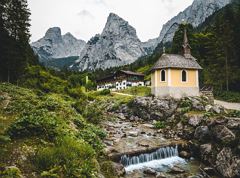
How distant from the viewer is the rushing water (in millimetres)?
22391

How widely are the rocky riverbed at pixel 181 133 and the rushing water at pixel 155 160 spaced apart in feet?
1.46

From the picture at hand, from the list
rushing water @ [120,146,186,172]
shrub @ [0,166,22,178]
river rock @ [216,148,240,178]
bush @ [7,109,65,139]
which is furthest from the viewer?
rushing water @ [120,146,186,172]

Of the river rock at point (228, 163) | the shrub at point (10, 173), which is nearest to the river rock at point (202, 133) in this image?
the river rock at point (228, 163)

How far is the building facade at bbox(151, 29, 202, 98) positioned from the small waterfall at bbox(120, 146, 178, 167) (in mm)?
14030

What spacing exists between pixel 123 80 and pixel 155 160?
2051 inches

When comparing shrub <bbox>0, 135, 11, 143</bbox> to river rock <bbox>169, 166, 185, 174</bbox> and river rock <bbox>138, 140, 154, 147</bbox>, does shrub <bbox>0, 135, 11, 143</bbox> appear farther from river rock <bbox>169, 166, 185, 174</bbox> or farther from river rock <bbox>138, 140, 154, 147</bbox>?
river rock <bbox>138, 140, 154, 147</bbox>

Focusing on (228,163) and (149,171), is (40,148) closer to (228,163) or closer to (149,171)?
(149,171)

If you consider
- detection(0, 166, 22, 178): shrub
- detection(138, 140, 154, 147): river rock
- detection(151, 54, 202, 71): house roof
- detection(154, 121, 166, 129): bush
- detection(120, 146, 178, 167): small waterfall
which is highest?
detection(151, 54, 202, 71): house roof

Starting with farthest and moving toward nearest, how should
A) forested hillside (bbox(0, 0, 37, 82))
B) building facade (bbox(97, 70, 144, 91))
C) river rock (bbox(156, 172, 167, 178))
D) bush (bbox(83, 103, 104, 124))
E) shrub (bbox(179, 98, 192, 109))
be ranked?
building facade (bbox(97, 70, 144, 91)), forested hillside (bbox(0, 0, 37, 82)), shrub (bbox(179, 98, 192, 109)), bush (bbox(83, 103, 104, 124)), river rock (bbox(156, 172, 167, 178))

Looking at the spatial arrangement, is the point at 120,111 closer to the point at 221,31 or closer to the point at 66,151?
the point at 221,31

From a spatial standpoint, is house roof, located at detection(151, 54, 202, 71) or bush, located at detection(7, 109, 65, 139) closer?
bush, located at detection(7, 109, 65, 139)

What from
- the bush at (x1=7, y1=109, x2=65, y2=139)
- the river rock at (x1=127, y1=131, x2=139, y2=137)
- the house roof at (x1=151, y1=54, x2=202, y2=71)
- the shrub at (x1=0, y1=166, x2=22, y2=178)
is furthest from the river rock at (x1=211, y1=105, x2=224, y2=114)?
the shrub at (x1=0, y1=166, x2=22, y2=178)

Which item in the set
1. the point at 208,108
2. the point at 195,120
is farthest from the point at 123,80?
the point at 195,120

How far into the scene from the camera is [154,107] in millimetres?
37594
